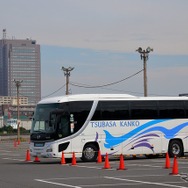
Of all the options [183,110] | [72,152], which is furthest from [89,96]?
[183,110]

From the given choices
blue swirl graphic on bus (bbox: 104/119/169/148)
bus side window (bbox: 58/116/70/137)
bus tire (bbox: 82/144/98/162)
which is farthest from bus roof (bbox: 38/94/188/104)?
bus tire (bbox: 82/144/98/162)

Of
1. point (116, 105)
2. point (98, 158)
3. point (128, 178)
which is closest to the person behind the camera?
point (128, 178)

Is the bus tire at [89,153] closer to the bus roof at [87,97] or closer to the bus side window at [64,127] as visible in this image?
the bus side window at [64,127]

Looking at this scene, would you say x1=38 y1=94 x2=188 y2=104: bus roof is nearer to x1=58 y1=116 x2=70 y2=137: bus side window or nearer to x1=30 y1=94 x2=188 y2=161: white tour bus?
x1=30 y1=94 x2=188 y2=161: white tour bus

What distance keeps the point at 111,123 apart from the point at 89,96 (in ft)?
5.82

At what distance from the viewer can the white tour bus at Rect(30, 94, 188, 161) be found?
29.7 meters

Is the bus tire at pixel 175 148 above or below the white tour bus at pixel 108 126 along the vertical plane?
below

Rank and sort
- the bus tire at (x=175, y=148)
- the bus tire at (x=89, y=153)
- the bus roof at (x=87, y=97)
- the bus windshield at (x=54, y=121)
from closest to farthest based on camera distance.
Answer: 1. the bus windshield at (x=54, y=121)
2. the bus tire at (x=89, y=153)
3. the bus roof at (x=87, y=97)
4. the bus tire at (x=175, y=148)

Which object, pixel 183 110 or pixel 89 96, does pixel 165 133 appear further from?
pixel 89 96

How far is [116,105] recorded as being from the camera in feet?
103

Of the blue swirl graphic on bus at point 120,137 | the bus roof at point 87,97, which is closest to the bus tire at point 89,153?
the blue swirl graphic on bus at point 120,137

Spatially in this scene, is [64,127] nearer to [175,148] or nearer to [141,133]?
[141,133]

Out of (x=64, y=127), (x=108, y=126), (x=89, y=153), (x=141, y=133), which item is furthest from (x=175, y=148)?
(x=64, y=127)

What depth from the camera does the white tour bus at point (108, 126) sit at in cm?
2972
